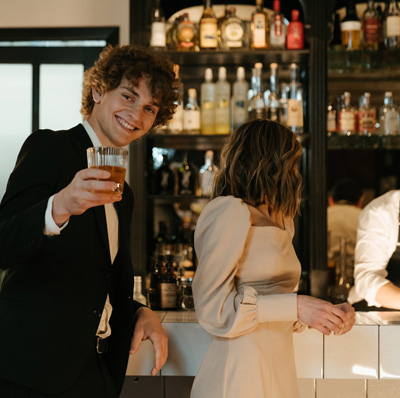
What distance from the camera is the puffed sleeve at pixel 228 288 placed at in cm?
131

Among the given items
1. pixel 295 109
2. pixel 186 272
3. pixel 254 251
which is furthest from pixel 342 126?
pixel 254 251

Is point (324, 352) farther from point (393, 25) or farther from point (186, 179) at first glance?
point (393, 25)

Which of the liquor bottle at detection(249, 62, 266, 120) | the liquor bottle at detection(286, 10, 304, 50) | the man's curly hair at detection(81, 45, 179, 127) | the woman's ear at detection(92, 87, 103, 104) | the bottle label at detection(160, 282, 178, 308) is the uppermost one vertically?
the liquor bottle at detection(286, 10, 304, 50)

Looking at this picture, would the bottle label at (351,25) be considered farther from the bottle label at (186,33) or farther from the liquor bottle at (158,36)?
the liquor bottle at (158,36)

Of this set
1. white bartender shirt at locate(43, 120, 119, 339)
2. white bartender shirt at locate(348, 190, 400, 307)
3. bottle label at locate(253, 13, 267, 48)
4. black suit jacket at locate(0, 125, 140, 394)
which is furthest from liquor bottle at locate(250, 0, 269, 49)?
black suit jacket at locate(0, 125, 140, 394)

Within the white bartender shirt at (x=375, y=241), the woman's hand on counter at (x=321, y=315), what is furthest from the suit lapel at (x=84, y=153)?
the white bartender shirt at (x=375, y=241)

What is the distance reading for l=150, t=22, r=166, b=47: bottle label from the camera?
270 centimetres

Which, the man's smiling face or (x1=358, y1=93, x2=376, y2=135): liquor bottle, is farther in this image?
(x1=358, y1=93, x2=376, y2=135): liquor bottle

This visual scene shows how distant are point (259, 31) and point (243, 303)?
179 cm

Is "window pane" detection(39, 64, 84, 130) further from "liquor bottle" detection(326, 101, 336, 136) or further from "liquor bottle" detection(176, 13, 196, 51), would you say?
"liquor bottle" detection(326, 101, 336, 136)

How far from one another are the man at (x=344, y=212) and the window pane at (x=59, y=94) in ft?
5.17

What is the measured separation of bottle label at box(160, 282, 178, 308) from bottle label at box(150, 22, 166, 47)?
1.32 metres

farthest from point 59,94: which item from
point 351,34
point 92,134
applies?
point 92,134

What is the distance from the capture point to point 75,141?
1.30 m
